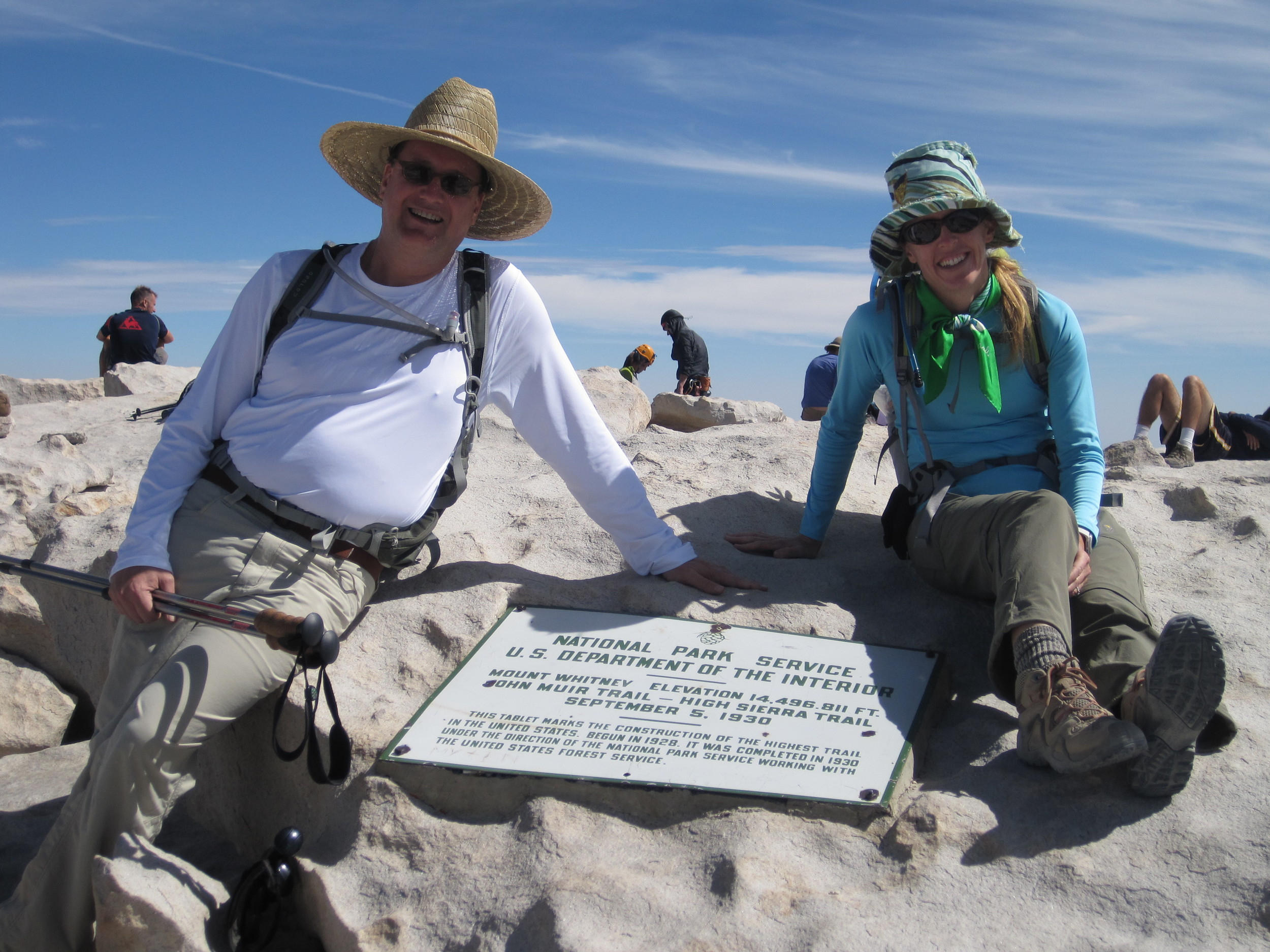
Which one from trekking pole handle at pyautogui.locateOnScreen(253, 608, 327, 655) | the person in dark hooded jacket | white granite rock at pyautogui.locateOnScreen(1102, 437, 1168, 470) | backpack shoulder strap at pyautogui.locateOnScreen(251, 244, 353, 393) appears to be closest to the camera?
trekking pole handle at pyautogui.locateOnScreen(253, 608, 327, 655)

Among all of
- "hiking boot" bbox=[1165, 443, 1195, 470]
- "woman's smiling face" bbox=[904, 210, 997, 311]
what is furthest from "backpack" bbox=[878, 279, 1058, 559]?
"hiking boot" bbox=[1165, 443, 1195, 470]

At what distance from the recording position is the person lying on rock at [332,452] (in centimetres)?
259

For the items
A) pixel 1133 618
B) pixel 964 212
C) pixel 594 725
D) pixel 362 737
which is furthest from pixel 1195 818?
pixel 362 737

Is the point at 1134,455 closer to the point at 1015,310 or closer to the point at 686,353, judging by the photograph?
the point at 1015,310

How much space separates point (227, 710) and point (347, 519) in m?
0.68

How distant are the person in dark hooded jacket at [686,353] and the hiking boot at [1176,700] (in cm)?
1111

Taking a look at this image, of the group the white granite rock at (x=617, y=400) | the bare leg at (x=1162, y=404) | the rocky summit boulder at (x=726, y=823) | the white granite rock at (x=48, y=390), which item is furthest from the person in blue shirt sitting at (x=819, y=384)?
the white granite rock at (x=48, y=390)

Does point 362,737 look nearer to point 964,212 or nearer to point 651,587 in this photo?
point 651,587

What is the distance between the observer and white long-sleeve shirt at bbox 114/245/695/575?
2947mm

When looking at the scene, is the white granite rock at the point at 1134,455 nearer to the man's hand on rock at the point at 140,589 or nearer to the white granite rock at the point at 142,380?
the man's hand on rock at the point at 140,589

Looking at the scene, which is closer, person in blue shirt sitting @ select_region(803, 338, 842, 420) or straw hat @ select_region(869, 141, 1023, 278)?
straw hat @ select_region(869, 141, 1023, 278)

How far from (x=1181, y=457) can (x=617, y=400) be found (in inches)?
152

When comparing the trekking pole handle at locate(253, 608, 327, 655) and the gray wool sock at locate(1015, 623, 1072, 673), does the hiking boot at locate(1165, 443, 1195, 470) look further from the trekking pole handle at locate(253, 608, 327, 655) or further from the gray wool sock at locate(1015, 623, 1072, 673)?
the trekking pole handle at locate(253, 608, 327, 655)

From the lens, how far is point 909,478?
11.4ft
